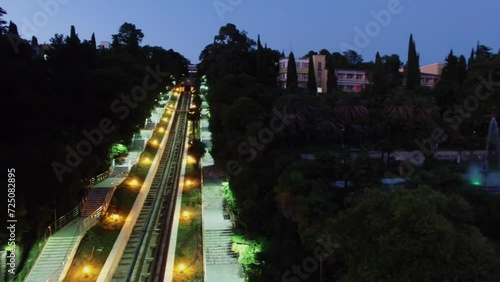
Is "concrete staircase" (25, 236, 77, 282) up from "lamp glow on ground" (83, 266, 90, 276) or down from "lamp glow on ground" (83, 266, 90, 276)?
up

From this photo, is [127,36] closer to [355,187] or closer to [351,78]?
[351,78]

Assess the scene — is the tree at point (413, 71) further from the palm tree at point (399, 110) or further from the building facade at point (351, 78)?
the building facade at point (351, 78)

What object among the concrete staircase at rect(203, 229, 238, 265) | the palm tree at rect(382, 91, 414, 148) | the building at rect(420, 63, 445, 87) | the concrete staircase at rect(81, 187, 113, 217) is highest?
the building at rect(420, 63, 445, 87)

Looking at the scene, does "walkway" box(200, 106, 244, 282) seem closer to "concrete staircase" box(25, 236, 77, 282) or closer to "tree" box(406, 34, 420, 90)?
"concrete staircase" box(25, 236, 77, 282)

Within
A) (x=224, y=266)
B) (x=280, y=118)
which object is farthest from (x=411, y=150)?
(x=224, y=266)

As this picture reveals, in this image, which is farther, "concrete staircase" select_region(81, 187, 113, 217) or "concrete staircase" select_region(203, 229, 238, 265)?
"concrete staircase" select_region(81, 187, 113, 217)

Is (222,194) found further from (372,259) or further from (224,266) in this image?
(372,259)

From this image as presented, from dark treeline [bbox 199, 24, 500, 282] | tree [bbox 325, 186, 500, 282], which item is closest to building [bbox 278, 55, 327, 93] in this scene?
dark treeline [bbox 199, 24, 500, 282]
